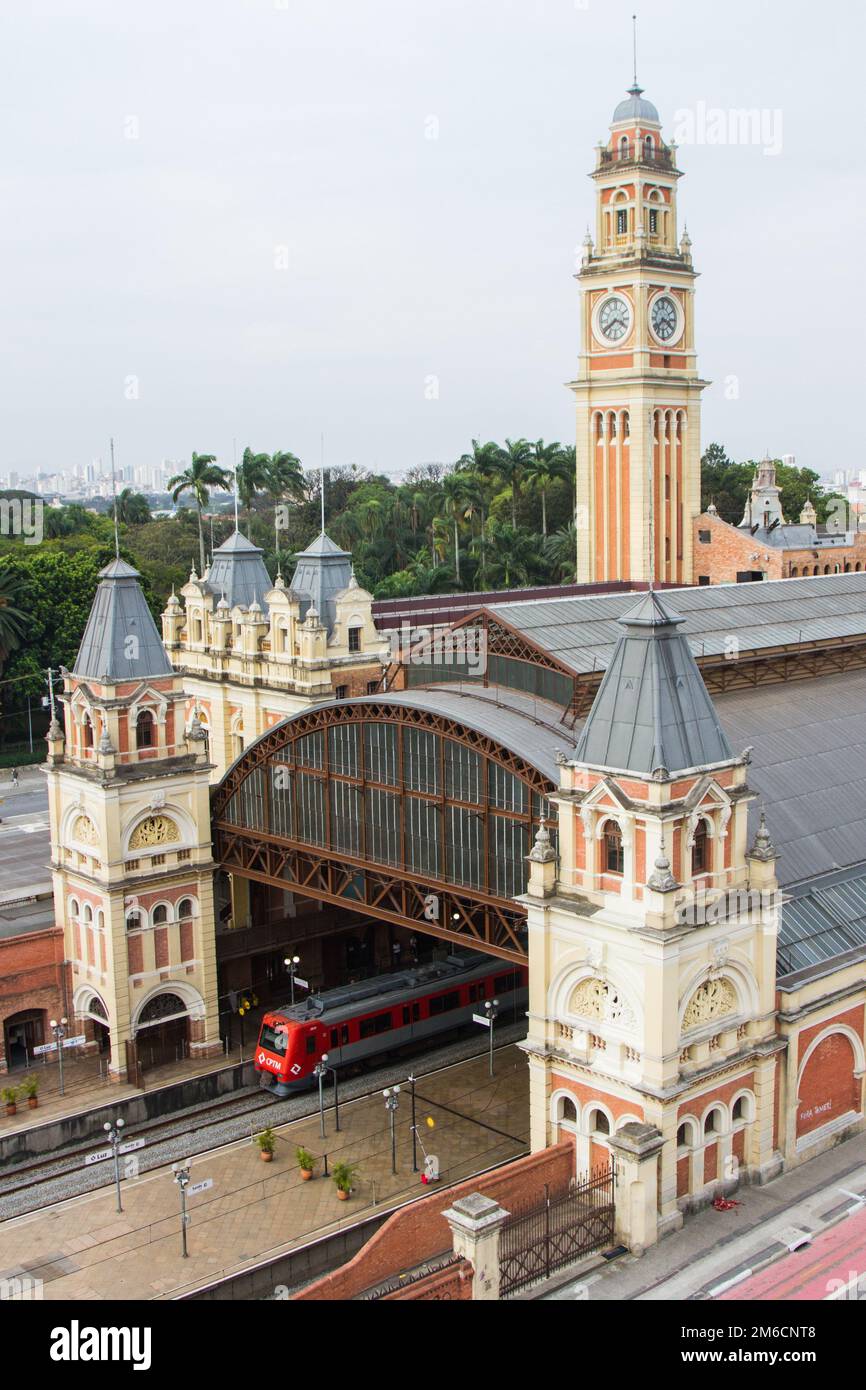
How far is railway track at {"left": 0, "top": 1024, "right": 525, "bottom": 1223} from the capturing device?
4212 cm

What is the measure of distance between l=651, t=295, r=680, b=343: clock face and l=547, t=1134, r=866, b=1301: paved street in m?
53.7

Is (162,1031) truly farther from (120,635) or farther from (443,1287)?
→ (443,1287)

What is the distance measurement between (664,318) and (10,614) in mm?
48557

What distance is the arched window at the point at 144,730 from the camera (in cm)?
5034

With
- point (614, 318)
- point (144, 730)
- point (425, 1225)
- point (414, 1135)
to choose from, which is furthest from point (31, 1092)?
point (614, 318)

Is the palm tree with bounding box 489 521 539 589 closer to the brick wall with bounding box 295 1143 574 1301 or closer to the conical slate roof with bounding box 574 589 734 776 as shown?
the conical slate roof with bounding box 574 589 734 776

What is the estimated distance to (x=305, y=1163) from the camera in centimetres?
4103

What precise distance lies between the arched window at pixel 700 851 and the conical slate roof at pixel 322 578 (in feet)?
102

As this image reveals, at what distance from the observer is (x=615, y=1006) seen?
114 ft

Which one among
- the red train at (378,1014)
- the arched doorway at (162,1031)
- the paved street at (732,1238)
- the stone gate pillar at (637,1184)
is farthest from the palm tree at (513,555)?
the stone gate pillar at (637,1184)

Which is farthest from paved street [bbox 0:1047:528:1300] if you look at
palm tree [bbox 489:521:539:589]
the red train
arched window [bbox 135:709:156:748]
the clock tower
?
palm tree [bbox 489:521:539:589]

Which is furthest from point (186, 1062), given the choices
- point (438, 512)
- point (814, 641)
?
point (438, 512)

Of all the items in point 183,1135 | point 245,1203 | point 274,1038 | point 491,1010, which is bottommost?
point 245,1203

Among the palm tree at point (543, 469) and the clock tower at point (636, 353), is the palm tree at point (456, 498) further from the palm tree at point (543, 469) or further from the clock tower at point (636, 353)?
the clock tower at point (636, 353)
